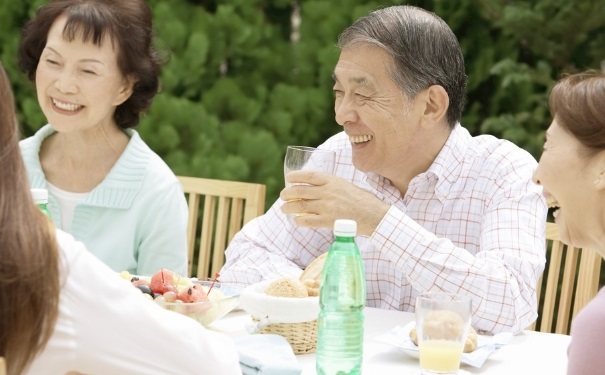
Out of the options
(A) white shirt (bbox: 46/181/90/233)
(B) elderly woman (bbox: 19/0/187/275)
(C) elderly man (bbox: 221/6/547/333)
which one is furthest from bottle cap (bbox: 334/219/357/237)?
(A) white shirt (bbox: 46/181/90/233)

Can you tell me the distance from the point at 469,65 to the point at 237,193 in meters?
1.30

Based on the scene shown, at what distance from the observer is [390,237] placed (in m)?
2.29

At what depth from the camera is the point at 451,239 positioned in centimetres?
257

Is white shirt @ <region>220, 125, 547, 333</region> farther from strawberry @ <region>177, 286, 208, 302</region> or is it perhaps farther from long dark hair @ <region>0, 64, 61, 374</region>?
long dark hair @ <region>0, 64, 61, 374</region>

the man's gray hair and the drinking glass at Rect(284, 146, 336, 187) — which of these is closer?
the drinking glass at Rect(284, 146, 336, 187)

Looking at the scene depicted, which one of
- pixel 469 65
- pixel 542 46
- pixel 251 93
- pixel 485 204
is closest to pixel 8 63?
pixel 251 93

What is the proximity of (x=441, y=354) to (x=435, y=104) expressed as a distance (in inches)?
38.7

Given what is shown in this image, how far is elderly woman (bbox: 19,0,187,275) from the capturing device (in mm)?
2871

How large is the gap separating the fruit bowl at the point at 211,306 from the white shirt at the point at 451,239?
334 millimetres

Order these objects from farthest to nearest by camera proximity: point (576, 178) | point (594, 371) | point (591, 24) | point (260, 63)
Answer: point (260, 63) < point (591, 24) < point (576, 178) < point (594, 371)

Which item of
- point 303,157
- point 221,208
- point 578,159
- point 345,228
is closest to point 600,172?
point 578,159

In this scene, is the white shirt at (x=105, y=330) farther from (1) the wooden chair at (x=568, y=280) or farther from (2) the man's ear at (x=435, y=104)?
(1) the wooden chair at (x=568, y=280)

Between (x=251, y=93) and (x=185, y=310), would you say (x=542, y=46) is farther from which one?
(x=185, y=310)

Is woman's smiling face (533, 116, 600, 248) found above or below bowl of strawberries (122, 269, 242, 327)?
above
